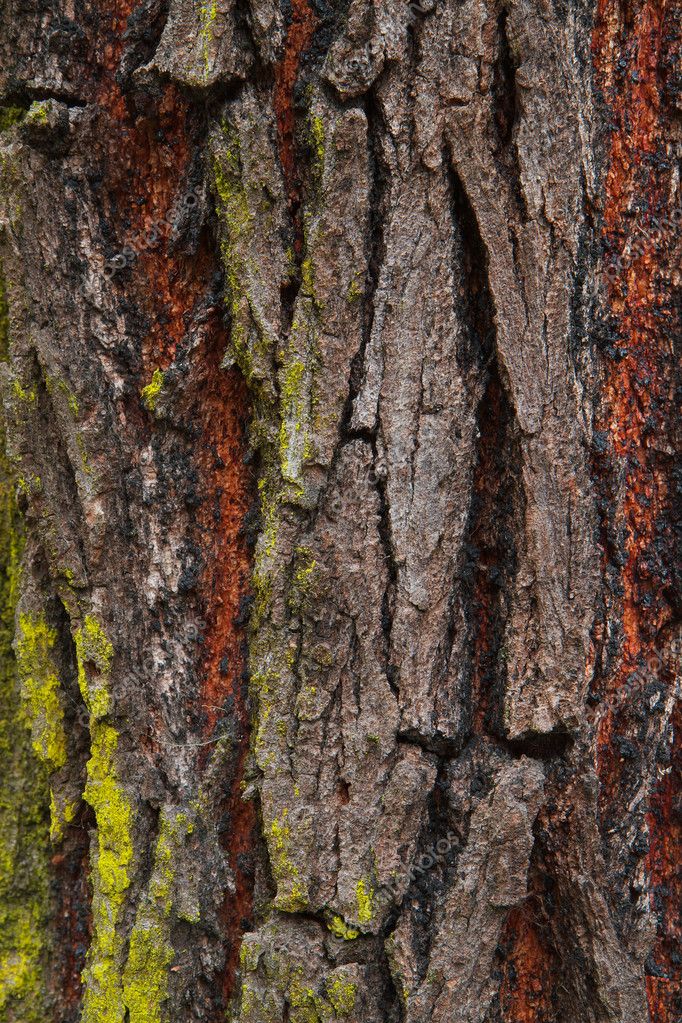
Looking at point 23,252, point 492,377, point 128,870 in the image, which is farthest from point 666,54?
point 128,870

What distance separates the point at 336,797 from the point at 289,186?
857mm

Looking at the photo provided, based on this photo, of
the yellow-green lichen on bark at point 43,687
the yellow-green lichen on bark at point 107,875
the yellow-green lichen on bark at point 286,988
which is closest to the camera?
the yellow-green lichen on bark at point 286,988

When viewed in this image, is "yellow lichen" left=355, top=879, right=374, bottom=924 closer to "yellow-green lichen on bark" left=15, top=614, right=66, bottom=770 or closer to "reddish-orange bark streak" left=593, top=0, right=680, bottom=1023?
"reddish-orange bark streak" left=593, top=0, right=680, bottom=1023

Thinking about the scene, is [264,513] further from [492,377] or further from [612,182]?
[612,182]

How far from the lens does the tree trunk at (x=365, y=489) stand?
1.12 meters

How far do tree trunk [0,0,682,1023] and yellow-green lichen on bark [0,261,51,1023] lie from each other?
0.21m

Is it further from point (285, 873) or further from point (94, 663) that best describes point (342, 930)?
point (94, 663)

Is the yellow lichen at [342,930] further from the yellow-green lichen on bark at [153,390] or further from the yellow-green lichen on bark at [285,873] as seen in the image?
the yellow-green lichen on bark at [153,390]

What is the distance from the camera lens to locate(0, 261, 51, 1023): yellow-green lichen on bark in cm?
138

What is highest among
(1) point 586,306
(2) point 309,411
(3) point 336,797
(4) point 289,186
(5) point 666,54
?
(5) point 666,54

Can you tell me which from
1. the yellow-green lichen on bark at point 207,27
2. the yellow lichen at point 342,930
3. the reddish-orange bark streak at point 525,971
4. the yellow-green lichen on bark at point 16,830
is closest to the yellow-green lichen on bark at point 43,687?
the yellow-green lichen on bark at point 16,830

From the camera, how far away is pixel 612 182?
1.17 meters

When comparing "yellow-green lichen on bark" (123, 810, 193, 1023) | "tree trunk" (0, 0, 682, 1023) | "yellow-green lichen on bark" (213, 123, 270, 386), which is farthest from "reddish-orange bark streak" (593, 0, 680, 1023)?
"yellow-green lichen on bark" (123, 810, 193, 1023)

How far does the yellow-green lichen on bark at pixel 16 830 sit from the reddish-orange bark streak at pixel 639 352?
0.94 m
